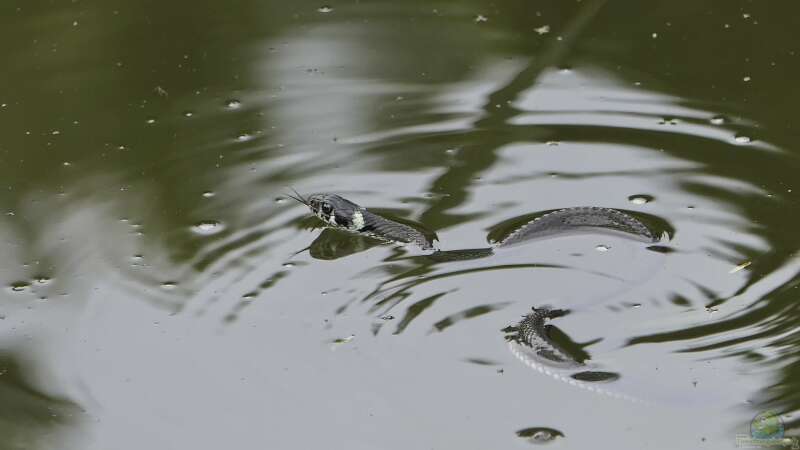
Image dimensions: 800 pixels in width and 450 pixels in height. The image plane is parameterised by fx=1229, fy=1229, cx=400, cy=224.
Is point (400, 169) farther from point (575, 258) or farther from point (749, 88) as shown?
point (749, 88)

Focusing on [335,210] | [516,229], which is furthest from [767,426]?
[335,210]

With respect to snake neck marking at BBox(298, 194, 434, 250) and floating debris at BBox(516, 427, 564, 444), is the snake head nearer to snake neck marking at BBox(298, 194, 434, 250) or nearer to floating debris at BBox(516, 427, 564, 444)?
snake neck marking at BBox(298, 194, 434, 250)

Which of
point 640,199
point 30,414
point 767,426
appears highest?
point 640,199

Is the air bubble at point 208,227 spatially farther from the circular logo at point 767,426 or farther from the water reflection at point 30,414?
the circular logo at point 767,426

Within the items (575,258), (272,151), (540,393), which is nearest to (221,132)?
(272,151)

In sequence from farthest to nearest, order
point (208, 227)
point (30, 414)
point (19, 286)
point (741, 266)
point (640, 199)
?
point (640, 199)
point (208, 227)
point (19, 286)
point (741, 266)
point (30, 414)

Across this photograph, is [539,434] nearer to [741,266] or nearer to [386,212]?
[741,266]

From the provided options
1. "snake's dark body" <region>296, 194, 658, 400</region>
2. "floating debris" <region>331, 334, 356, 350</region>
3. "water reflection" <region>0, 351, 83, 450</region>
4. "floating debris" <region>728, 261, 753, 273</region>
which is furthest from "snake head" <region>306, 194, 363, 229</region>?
"floating debris" <region>728, 261, 753, 273</region>
